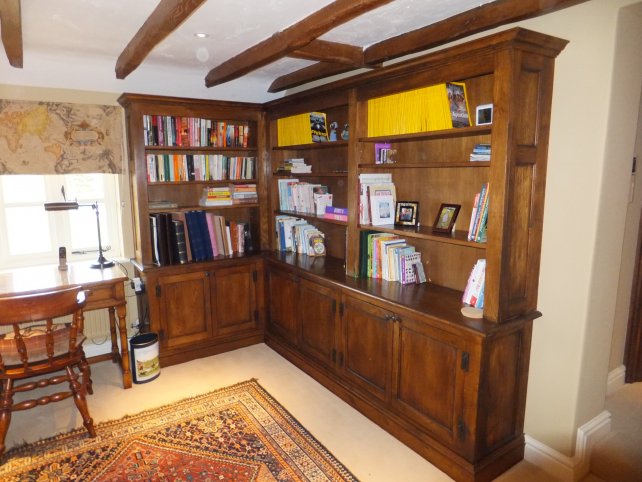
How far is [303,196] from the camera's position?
3520 millimetres

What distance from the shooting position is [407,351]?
7.70 ft

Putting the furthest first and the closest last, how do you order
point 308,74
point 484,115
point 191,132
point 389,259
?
point 191,132 < point 308,74 < point 389,259 < point 484,115

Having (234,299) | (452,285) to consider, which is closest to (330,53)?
(452,285)

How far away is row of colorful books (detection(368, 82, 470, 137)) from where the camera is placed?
7.26ft

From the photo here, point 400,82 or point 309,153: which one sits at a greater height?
point 400,82

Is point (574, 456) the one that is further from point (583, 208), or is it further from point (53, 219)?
point (53, 219)

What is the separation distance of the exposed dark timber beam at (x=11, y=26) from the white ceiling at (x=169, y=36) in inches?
4.8

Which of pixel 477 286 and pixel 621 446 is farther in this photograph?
pixel 621 446

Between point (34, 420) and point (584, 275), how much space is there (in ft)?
10.6

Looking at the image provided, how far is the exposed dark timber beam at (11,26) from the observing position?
6.12ft

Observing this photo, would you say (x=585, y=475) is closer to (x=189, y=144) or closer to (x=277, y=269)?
(x=277, y=269)

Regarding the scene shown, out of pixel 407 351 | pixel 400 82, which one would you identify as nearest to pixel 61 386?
pixel 407 351

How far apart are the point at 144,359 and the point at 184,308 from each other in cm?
49

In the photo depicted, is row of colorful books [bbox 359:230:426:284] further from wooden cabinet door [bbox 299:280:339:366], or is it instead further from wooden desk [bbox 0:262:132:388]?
wooden desk [bbox 0:262:132:388]
